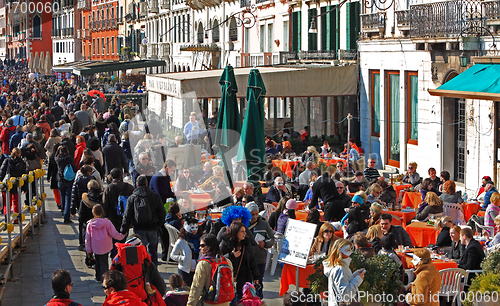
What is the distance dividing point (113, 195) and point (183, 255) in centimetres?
246

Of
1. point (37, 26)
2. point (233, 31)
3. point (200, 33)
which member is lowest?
point (233, 31)

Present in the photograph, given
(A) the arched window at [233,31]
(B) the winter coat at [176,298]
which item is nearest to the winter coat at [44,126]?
(B) the winter coat at [176,298]

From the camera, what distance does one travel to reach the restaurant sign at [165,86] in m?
20.9

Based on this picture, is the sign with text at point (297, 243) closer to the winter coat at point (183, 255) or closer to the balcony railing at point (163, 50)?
the winter coat at point (183, 255)

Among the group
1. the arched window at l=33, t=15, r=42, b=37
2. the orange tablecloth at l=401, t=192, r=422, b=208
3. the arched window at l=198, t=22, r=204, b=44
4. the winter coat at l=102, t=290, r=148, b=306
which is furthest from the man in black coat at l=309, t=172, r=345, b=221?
the arched window at l=33, t=15, r=42, b=37

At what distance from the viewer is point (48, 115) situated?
22844 mm

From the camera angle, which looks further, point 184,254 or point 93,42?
point 93,42

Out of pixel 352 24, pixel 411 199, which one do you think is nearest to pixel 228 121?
pixel 411 199

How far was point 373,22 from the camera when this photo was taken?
21469 mm

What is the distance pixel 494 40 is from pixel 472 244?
8.03 m

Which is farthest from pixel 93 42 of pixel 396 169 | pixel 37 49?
pixel 396 169

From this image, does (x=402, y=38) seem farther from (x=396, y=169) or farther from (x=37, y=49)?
(x=37, y=49)

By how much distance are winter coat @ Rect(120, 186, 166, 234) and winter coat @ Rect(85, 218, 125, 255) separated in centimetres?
27

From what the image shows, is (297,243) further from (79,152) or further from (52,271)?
(79,152)
